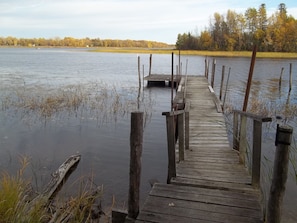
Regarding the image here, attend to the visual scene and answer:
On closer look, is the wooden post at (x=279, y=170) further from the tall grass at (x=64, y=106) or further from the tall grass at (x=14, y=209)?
the tall grass at (x=64, y=106)

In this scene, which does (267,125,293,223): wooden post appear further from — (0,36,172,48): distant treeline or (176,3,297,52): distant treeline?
(0,36,172,48): distant treeline

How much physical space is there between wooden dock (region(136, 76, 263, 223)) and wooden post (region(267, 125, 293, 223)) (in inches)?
24.3

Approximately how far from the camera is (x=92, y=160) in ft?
29.8

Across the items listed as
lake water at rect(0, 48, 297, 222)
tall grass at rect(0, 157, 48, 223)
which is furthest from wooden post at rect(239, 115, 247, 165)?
tall grass at rect(0, 157, 48, 223)

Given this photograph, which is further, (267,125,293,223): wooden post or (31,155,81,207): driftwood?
(31,155,81,207): driftwood

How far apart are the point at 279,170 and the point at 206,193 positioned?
5.59 feet

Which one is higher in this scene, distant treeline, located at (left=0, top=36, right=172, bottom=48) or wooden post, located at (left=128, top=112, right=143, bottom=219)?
distant treeline, located at (left=0, top=36, right=172, bottom=48)

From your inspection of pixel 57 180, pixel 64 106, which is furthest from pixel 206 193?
pixel 64 106

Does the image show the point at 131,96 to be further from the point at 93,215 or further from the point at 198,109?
the point at 93,215

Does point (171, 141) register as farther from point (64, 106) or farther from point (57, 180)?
point (64, 106)

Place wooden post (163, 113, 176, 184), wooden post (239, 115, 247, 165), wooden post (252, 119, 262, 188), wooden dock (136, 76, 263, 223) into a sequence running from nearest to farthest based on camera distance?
wooden dock (136, 76, 263, 223) → wooden post (252, 119, 262, 188) → wooden post (163, 113, 176, 184) → wooden post (239, 115, 247, 165)

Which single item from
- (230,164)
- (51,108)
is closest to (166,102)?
(51,108)

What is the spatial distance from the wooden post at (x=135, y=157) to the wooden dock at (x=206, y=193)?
0.59 ft

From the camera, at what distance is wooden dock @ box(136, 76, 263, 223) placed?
12.6 feet
